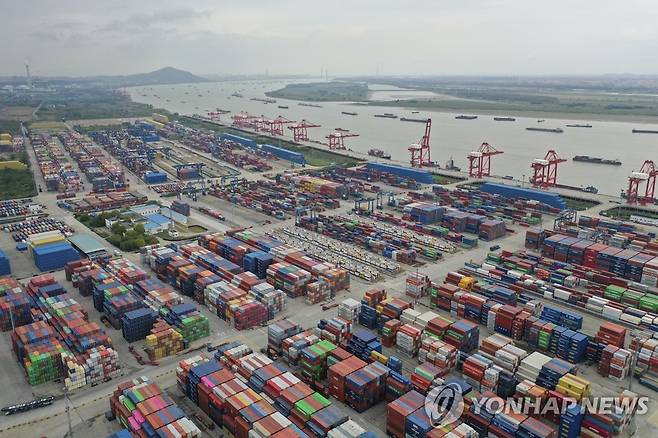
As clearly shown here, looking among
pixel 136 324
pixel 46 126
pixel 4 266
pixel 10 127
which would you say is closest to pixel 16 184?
pixel 4 266

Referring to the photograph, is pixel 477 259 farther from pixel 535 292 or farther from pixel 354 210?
pixel 354 210

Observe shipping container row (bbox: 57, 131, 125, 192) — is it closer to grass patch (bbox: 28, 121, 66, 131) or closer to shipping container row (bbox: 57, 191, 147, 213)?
shipping container row (bbox: 57, 191, 147, 213)

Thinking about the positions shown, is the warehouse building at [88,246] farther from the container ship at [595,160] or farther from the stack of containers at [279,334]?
the container ship at [595,160]

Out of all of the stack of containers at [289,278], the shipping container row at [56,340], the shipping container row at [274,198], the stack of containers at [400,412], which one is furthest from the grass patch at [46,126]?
the stack of containers at [400,412]

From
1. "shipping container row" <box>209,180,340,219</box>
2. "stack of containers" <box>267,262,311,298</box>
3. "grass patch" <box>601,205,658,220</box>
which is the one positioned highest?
"shipping container row" <box>209,180,340,219</box>

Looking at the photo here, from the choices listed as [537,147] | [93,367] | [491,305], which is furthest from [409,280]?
[537,147]

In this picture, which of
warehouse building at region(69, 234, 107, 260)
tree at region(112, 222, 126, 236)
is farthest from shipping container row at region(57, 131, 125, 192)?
warehouse building at region(69, 234, 107, 260)

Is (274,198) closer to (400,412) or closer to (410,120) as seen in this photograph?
(400,412)

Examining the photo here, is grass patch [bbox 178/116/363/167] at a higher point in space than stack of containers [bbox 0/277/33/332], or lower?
higher
